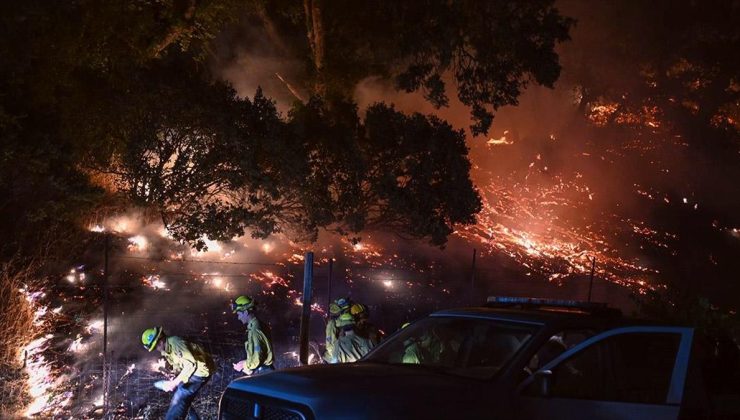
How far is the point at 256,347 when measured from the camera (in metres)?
7.73

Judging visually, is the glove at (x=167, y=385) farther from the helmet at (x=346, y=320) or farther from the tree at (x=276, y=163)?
the tree at (x=276, y=163)

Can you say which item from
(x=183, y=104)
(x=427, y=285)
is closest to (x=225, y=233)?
(x=183, y=104)

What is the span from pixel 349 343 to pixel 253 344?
111 centimetres

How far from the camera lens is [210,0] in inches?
494

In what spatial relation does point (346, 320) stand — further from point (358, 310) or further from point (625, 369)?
point (625, 369)

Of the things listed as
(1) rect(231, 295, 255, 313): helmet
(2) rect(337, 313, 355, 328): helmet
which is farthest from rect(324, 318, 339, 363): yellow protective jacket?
(1) rect(231, 295, 255, 313): helmet

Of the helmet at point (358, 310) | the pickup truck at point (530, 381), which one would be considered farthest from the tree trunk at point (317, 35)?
the pickup truck at point (530, 381)

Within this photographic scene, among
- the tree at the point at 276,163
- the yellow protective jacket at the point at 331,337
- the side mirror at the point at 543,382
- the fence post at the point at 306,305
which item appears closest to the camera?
the side mirror at the point at 543,382

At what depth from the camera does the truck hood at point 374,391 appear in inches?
158

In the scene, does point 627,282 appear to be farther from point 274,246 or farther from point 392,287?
point 274,246

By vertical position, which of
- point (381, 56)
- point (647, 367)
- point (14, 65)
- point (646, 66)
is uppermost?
point (646, 66)

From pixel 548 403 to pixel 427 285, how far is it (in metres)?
18.5

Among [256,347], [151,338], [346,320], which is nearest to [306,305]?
[346,320]

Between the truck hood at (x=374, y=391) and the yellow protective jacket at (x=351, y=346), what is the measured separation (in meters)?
3.59
